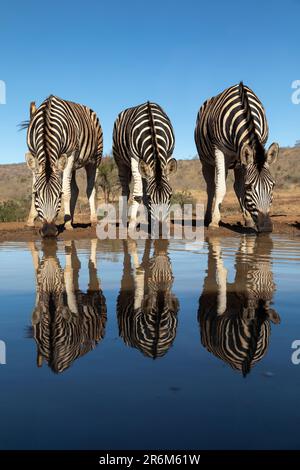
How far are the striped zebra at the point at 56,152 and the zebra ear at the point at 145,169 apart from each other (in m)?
1.86

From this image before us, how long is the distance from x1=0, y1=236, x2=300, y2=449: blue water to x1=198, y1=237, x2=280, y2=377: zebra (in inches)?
0.7

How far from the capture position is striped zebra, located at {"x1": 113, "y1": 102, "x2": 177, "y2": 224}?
11148 mm

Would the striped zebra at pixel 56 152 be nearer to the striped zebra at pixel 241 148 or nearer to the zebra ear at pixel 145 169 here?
the zebra ear at pixel 145 169

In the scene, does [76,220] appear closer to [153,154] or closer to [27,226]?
[27,226]

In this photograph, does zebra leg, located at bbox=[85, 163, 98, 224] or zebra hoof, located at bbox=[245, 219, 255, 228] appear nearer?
zebra hoof, located at bbox=[245, 219, 255, 228]

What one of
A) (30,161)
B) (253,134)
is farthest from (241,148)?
(30,161)

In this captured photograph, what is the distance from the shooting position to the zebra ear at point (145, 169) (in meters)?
11.4

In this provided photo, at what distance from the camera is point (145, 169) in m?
11.4

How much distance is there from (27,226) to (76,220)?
3001 millimetres

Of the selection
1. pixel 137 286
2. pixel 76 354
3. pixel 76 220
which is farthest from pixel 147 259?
pixel 76 220

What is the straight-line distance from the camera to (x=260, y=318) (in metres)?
3.75

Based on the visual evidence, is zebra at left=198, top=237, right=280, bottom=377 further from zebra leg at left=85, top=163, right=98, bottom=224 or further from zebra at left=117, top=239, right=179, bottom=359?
zebra leg at left=85, top=163, right=98, bottom=224

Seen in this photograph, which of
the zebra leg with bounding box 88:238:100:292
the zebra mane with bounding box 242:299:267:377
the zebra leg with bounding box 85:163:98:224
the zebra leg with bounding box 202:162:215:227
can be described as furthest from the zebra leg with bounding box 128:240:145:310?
the zebra leg with bounding box 85:163:98:224

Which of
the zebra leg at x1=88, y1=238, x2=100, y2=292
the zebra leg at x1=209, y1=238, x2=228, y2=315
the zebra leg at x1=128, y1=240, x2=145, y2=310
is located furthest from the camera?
the zebra leg at x1=88, y1=238, x2=100, y2=292
